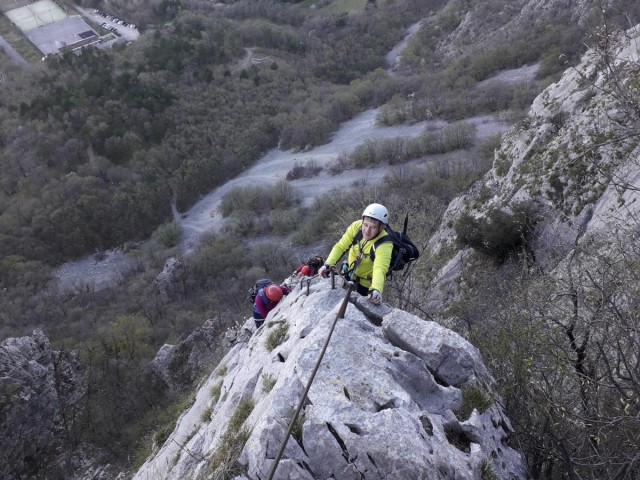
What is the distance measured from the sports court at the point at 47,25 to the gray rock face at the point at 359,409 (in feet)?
259

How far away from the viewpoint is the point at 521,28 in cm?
5372

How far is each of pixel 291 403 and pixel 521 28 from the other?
193 feet

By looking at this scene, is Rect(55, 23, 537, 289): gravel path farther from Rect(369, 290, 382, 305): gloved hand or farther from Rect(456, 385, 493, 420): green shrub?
Rect(456, 385, 493, 420): green shrub

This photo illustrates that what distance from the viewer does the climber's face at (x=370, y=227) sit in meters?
7.08

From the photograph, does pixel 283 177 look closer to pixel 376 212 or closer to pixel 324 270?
A: pixel 324 270

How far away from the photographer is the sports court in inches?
2865

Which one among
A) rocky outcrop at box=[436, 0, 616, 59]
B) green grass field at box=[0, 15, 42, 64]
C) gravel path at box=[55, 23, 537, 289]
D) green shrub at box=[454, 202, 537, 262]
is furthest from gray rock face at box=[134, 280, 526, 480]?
green grass field at box=[0, 15, 42, 64]

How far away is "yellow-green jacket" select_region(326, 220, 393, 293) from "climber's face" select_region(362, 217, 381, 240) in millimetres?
65

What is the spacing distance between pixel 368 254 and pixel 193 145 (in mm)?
50577

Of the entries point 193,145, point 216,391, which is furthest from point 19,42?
point 216,391

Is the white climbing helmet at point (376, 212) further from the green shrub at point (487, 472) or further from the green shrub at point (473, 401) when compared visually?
the green shrub at point (487, 472)

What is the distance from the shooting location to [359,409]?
522cm

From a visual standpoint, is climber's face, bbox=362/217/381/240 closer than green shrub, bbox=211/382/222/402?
Yes

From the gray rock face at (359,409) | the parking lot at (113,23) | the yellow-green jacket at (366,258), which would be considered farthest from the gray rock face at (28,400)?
the parking lot at (113,23)
